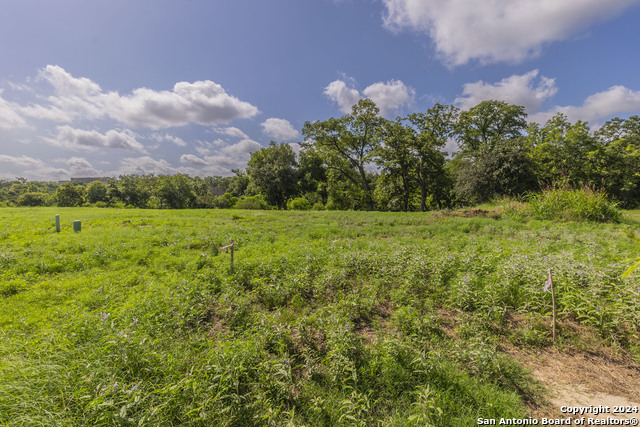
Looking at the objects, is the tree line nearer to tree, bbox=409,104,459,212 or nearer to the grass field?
tree, bbox=409,104,459,212

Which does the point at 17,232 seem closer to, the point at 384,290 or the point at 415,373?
the point at 384,290

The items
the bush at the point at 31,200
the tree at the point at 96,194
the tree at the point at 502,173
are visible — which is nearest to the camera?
the tree at the point at 502,173

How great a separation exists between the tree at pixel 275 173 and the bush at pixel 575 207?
28.0m

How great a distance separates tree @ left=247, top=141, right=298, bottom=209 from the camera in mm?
34031

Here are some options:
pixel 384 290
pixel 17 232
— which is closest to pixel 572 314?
pixel 384 290

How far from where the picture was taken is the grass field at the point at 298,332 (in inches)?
89.4

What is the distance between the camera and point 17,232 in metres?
9.59

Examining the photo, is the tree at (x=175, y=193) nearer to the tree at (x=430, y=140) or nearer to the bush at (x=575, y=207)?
the tree at (x=430, y=140)

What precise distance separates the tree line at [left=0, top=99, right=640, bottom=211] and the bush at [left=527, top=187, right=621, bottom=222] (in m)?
6.64

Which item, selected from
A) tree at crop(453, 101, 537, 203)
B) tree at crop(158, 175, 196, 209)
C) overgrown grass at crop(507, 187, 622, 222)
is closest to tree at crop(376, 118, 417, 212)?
tree at crop(453, 101, 537, 203)

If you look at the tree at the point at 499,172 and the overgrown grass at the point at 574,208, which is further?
the tree at the point at 499,172

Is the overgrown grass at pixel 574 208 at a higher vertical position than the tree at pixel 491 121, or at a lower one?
lower

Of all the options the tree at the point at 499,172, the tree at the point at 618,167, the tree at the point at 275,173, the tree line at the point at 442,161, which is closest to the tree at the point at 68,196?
the tree line at the point at 442,161

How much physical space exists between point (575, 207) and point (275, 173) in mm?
29777
